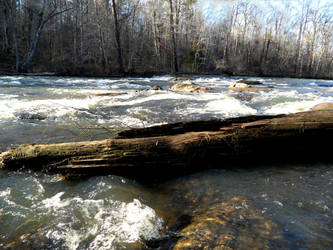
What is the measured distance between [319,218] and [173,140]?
2.01 metres

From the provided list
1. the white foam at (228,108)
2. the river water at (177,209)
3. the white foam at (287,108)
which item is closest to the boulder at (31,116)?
the river water at (177,209)

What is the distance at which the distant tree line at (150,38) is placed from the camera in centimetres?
2809

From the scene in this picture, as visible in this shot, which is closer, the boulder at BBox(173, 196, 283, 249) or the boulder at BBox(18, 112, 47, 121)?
the boulder at BBox(173, 196, 283, 249)

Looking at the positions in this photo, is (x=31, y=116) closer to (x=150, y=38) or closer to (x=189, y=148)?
(x=189, y=148)

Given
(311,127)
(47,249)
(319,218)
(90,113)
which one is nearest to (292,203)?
(319,218)

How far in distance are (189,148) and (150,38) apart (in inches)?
1480

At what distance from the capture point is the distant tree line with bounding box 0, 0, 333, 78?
2809 cm

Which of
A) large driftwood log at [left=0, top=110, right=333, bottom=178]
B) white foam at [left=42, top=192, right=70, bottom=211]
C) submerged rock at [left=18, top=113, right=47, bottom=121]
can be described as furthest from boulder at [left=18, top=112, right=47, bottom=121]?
white foam at [left=42, top=192, right=70, bottom=211]

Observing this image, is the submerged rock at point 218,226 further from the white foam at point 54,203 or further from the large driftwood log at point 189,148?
the white foam at point 54,203

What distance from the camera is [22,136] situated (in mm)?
5133

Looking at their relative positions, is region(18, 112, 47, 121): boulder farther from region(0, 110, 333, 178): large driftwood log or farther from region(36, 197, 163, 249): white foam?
region(36, 197, 163, 249): white foam

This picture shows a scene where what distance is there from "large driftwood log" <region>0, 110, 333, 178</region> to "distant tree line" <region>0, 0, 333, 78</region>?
22090mm

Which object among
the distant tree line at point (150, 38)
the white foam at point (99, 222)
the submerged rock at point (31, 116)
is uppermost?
the distant tree line at point (150, 38)

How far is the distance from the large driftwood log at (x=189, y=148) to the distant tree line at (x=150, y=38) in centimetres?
2209
